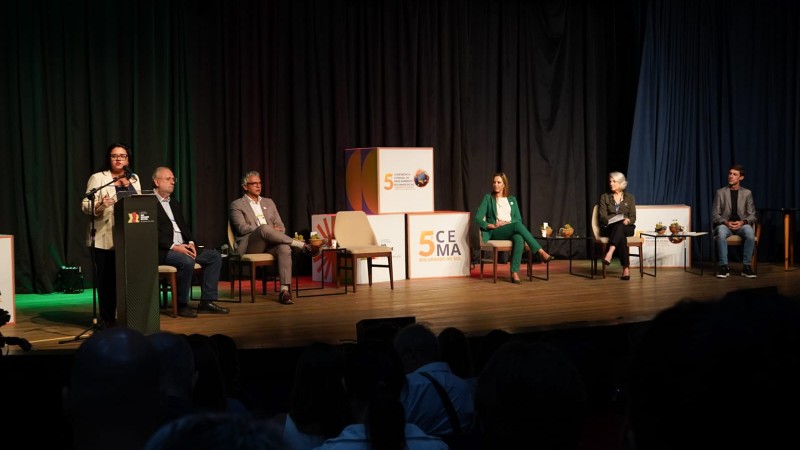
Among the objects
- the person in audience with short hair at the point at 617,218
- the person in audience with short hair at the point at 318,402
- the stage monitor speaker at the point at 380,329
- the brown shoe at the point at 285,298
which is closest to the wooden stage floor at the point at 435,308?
the brown shoe at the point at 285,298

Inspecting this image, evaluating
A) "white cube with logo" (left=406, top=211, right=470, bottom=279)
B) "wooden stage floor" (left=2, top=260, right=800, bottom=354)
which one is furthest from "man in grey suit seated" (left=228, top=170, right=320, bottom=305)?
"white cube with logo" (left=406, top=211, right=470, bottom=279)

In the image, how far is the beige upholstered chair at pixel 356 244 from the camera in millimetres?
7984

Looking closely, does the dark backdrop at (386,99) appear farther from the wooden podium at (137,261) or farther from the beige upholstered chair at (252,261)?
the wooden podium at (137,261)

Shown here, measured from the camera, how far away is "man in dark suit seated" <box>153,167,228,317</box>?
649 centimetres

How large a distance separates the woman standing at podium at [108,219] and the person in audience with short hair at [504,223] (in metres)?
4.04

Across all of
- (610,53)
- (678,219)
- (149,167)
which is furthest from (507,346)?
(610,53)

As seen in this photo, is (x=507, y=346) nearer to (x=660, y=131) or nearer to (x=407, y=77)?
(x=407, y=77)

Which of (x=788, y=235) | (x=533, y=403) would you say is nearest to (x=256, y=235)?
(x=533, y=403)

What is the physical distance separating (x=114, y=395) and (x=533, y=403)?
29.7 inches

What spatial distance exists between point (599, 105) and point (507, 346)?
984 centimetres

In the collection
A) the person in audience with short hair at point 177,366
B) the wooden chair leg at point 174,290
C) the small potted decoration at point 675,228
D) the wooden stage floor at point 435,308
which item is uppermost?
the small potted decoration at point 675,228

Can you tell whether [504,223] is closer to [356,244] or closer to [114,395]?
[356,244]

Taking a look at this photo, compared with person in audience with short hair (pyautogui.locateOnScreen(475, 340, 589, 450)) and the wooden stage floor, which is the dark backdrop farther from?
person in audience with short hair (pyautogui.locateOnScreen(475, 340, 589, 450))

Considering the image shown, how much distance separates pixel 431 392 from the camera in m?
2.49
